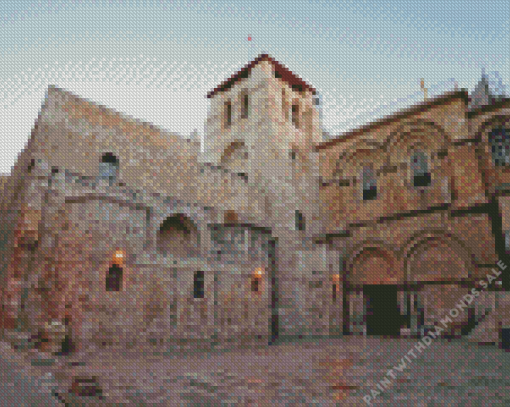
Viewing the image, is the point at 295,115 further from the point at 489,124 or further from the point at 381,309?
the point at 381,309

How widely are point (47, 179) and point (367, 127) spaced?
14.8 m

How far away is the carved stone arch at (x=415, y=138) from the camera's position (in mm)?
15727

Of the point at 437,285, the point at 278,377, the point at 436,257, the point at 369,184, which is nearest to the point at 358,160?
the point at 369,184

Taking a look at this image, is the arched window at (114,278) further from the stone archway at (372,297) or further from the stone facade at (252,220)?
the stone archway at (372,297)

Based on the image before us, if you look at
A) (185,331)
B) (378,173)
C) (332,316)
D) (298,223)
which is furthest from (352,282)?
(185,331)

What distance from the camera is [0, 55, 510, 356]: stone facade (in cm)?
1017

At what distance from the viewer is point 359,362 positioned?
8672mm

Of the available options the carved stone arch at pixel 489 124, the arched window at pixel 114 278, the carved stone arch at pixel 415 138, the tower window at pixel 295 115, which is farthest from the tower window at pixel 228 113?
the arched window at pixel 114 278

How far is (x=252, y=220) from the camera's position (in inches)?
731

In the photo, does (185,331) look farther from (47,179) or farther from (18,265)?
(47,179)

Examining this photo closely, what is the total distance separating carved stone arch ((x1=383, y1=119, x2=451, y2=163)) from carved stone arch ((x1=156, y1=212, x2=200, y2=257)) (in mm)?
10903

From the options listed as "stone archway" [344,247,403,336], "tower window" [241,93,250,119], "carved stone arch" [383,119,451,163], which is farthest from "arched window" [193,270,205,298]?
"tower window" [241,93,250,119]

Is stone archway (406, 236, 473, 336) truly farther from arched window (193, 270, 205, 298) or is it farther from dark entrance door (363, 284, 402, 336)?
arched window (193, 270, 205, 298)

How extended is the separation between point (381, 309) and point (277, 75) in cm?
1470
